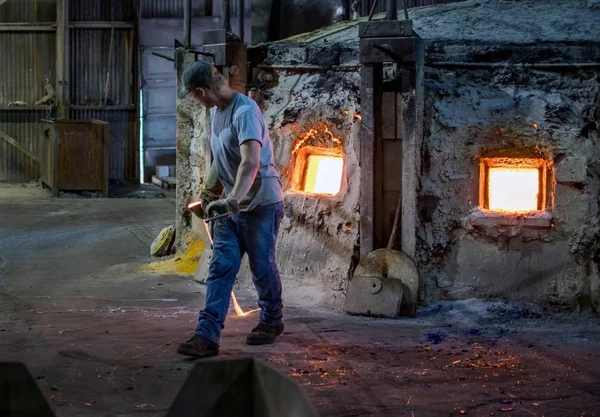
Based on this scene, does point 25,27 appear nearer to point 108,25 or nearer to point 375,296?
point 108,25

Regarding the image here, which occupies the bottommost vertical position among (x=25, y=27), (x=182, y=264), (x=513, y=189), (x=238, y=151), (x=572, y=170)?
(x=182, y=264)

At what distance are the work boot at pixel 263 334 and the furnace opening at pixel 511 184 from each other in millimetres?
2415

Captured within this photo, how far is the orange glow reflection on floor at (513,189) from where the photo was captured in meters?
8.18

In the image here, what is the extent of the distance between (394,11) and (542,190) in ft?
6.37

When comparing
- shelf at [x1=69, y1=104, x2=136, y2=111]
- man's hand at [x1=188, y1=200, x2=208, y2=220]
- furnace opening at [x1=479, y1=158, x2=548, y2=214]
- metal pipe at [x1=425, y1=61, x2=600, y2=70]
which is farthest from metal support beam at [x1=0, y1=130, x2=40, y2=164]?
man's hand at [x1=188, y1=200, x2=208, y2=220]

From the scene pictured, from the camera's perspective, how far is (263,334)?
6664mm

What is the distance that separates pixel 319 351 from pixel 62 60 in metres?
15.3

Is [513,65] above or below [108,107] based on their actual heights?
below

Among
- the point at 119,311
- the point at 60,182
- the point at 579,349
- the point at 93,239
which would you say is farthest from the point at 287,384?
the point at 60,182

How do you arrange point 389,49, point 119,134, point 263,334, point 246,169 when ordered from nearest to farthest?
1. point 246,169
2. point 263,334
3. point 389,49
4. point 119,134

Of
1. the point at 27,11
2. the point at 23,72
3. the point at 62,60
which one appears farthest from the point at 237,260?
the point at 27,11

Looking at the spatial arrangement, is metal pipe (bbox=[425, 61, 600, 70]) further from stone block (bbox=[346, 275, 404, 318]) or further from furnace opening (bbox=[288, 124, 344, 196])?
stone block (bbox=[346, 275, 404, 318])

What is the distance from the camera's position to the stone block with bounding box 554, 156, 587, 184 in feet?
25.8

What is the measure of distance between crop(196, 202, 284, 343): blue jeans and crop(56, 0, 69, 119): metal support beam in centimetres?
1487
